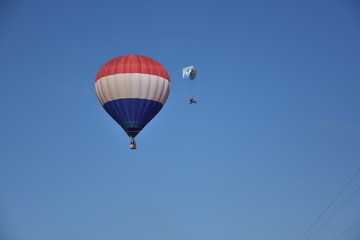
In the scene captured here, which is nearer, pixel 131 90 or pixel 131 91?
pixel 131 90

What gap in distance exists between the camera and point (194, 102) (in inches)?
5925

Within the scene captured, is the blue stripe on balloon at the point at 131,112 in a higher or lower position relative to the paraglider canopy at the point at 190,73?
lower

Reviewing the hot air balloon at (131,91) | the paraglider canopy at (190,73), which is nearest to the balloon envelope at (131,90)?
the hot air balloon at (131,91)

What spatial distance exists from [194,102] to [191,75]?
159 inches

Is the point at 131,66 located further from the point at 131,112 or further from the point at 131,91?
the point at 131,112

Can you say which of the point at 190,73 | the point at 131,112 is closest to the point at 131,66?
the point at 131,112

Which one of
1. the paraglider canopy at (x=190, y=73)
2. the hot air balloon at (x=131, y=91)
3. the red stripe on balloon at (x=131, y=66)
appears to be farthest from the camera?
the paraglider canopy at (x=190, y=73)

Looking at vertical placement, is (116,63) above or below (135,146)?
above

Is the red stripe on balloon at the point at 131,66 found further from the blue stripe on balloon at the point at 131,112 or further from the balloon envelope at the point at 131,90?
the blue stripe on balloon at the point at 131,112

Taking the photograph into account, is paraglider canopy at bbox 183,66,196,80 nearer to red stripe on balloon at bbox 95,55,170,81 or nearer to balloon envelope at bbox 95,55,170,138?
red stripe on balloon at bbox 95,55,170,81

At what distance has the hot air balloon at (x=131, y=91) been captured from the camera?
492ft

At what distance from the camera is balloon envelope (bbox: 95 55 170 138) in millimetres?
149875

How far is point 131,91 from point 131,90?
17 centimetres

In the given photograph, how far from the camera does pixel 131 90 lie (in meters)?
150
